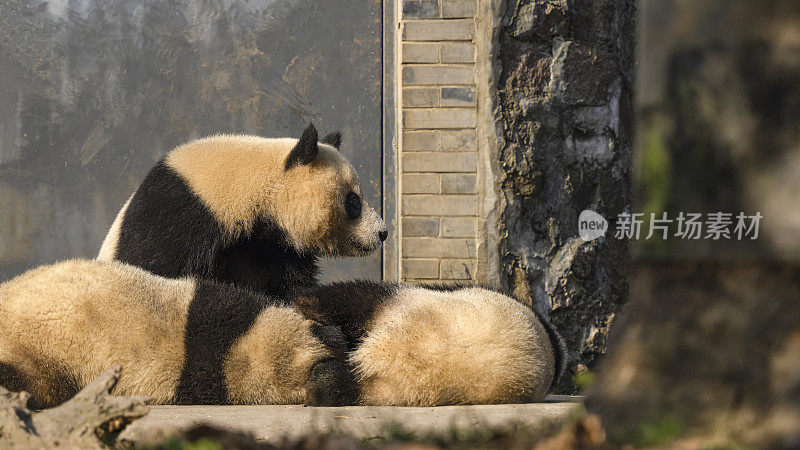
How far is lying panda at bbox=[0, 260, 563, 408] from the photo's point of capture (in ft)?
10.3

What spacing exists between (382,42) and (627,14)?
179 cm

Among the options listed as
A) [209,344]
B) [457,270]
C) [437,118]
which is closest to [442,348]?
[209,344]

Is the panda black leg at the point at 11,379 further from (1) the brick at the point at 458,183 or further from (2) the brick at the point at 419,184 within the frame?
(1) the brick at the point at 458,183

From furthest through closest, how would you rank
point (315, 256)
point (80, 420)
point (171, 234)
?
point (315, 256) → point (171, 234) → point (80, 420)

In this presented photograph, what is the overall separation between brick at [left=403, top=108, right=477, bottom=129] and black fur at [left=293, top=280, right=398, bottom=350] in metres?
2.09

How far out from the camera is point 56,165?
6105 mm

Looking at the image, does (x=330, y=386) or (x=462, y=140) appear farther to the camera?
(x=462, y=140)

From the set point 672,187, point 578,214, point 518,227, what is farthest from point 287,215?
point 672,187

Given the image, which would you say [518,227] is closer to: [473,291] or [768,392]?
[473,291]

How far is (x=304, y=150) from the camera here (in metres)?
4.54

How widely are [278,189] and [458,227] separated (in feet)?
4.63

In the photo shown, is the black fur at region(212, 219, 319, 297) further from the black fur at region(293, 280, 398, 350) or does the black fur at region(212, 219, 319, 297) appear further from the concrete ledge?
the concrete ledge

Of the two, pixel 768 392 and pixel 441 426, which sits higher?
pixel 768 392

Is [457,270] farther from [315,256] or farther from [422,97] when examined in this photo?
[422,97]
